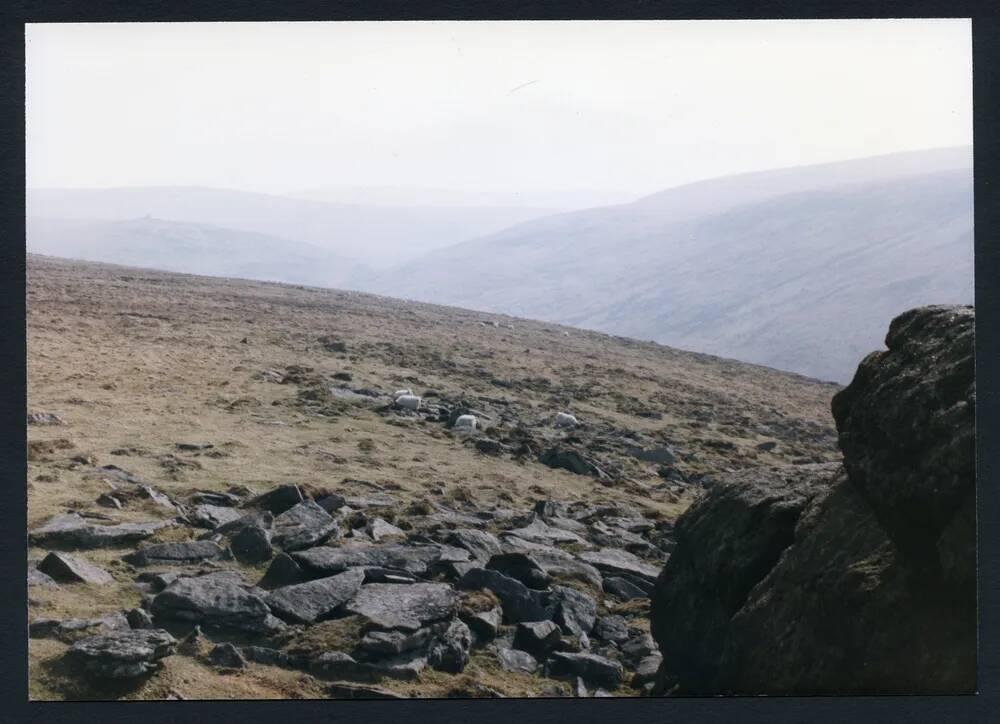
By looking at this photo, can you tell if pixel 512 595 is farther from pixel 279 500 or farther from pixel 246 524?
pixel 279 500

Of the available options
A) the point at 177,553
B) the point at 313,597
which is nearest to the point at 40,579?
the point at 177,553

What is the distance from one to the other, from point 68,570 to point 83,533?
0.96 metres

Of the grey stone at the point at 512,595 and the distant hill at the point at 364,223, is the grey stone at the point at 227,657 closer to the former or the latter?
the grey stone at the point at 512,595

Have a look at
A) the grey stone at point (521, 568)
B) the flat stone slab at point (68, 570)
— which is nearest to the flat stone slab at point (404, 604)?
the grey stone at point (521, 568)

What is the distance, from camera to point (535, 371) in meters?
29.8

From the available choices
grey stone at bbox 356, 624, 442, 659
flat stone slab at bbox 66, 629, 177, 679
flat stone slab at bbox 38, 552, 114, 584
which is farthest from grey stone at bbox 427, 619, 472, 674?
flat stone slab at bbox 38, 552, 114, 584

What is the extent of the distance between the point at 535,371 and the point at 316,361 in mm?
7548

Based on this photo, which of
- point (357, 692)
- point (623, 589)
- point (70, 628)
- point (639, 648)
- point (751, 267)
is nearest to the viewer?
point (357, 692)

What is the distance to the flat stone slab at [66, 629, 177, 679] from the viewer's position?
26.6 feet

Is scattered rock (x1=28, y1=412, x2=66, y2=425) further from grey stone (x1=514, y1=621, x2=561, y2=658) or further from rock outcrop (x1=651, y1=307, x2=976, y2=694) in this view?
rock outcrop (x1=651, y1=307, x2=976, y2=694)

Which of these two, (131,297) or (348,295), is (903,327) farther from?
(348,295)

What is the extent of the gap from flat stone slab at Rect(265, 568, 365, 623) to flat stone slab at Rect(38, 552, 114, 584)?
1.70 meters

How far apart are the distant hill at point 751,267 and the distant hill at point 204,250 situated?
25.8 meters

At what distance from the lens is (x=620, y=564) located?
40.6 ft
